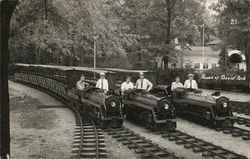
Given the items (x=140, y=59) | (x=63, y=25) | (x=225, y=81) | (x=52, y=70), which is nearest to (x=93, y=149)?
(x=63, y=25)

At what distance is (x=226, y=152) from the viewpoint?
11211mm

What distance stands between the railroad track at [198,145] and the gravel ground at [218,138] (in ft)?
1.98

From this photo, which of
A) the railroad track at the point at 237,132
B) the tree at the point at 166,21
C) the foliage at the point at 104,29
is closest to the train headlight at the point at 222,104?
the railroad track at the point at 237,132

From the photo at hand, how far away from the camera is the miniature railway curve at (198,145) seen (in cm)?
1097

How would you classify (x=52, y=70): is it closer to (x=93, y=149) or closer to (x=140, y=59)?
(x=140, y=59)

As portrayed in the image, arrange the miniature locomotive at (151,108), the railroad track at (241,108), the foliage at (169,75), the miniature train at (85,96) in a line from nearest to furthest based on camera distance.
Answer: the miniature locomotive at (151,108) → the miniature train at (85,96) → the railroad track at (241,108) → the foliage at (169,75)

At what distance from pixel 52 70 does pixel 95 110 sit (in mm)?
13478

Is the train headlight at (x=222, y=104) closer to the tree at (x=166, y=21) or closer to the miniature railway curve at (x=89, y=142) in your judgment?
the miniature railway curve at (x=89, y=142)

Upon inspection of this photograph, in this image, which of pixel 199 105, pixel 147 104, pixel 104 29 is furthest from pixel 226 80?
pixel 147 104

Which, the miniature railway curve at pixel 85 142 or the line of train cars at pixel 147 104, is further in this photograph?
the line of train cars at pixel 147 104

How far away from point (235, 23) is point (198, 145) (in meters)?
27.3

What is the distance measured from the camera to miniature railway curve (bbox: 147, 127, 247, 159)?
432 inches

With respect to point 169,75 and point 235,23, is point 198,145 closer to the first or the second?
point 169,75

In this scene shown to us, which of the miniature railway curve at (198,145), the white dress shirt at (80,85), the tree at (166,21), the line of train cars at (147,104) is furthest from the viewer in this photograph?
the tree at (166,21)
